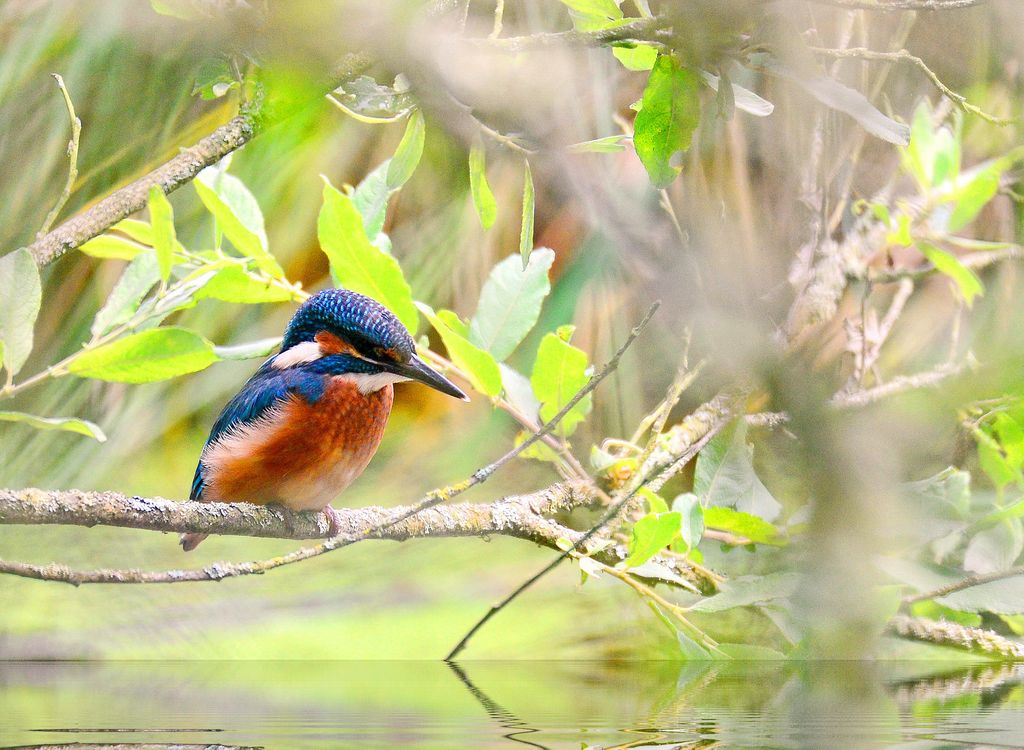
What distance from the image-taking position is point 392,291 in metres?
0.68

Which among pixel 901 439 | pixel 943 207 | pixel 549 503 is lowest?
pixel 549 503

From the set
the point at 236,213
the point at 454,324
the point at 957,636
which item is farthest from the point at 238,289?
the point at 957,636

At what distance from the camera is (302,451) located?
653 millimetres

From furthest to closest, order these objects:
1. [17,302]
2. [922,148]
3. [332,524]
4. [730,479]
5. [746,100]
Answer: [922,148] → [730,479] → [332,524] → [17,302] → [746,100]

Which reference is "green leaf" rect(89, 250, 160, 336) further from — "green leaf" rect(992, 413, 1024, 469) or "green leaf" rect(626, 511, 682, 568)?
"green leaf" rect(992, 413, 1024, 469)

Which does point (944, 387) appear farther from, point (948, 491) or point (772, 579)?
point (948, 491)

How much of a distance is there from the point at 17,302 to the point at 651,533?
0.41 meters

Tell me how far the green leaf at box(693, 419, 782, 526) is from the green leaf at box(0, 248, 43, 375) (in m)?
0.48

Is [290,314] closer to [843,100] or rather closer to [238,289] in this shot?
[238,289]

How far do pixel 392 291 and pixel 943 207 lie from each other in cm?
57

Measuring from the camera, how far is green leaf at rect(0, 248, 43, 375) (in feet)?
1.77

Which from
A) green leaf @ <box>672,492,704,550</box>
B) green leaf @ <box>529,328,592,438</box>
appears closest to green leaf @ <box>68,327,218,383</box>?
green leaf @ <box>529,328,592,438</box>

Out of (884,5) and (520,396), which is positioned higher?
(884,5)

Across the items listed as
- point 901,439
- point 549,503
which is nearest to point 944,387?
point 901,439
